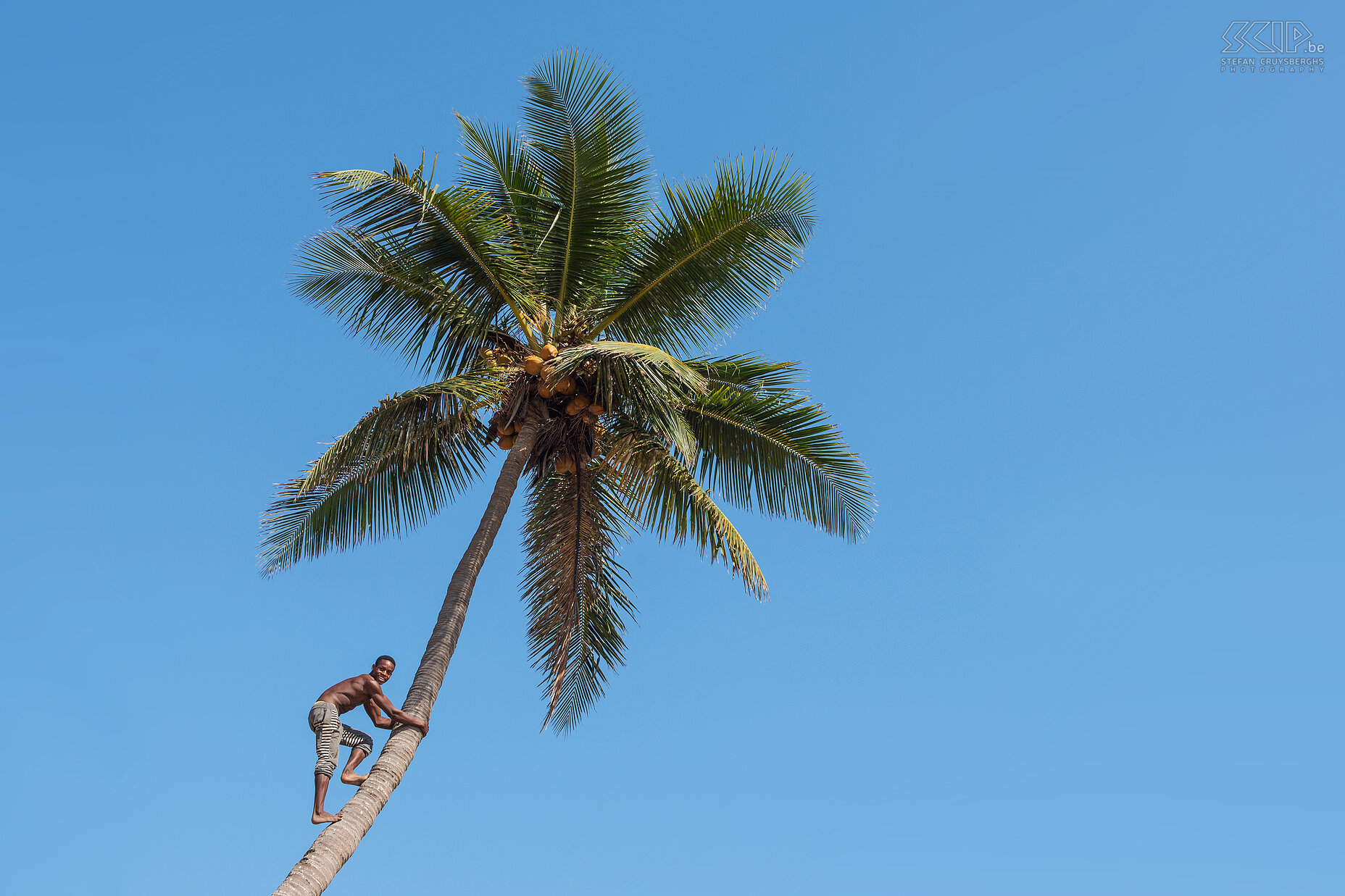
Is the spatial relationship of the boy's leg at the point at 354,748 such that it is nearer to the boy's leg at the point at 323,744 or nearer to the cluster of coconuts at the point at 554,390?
the boy's leg at the point at 323,744

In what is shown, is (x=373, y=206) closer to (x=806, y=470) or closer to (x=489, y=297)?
(x=489, y=297)

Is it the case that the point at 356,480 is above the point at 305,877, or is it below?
above

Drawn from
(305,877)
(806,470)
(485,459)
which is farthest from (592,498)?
(305,877)

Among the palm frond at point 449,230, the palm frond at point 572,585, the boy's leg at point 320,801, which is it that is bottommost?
the boy's leg at point 320,801

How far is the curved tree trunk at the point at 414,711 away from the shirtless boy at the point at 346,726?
0.13 meters

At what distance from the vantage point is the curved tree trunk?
8.23 meters

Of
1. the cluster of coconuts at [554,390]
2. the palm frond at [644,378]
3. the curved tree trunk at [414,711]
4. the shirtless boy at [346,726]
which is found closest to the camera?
the curved tree trunk at [414,711]

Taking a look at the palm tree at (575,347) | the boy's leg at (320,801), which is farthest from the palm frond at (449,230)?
the boy's leg at (320,801)

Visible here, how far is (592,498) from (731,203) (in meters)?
3.46

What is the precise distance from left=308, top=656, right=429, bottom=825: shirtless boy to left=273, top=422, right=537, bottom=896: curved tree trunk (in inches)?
5.2

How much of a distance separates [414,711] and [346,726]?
571 mm

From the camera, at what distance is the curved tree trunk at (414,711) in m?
8.23

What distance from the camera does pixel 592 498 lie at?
40.1 feet

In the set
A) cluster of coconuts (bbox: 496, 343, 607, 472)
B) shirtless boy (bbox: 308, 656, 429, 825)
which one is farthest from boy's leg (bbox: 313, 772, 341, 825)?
cluster of coconuts (bbox: 496, 343, 607, 472)
